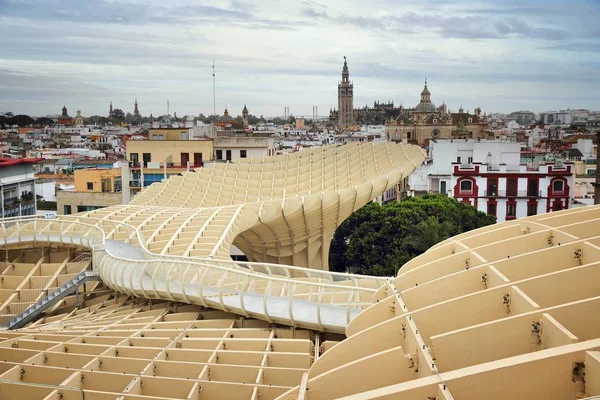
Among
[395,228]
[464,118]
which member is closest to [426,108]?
[464,118]

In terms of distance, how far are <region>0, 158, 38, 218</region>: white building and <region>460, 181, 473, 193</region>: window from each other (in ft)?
132

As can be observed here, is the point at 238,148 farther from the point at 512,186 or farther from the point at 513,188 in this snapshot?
the point at 513,188

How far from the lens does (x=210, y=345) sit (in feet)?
63.4

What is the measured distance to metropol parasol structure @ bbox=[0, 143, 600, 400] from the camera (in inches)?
455

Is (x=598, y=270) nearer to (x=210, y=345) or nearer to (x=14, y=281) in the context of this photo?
(x=210, y=345)

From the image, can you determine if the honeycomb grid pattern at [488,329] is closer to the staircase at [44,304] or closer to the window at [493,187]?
the staircase at [44,304]

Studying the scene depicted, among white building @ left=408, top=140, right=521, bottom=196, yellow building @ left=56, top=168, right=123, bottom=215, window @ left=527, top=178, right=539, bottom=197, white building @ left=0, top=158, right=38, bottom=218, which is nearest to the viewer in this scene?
white building @ left=0, top=158, right=38, bottom=218

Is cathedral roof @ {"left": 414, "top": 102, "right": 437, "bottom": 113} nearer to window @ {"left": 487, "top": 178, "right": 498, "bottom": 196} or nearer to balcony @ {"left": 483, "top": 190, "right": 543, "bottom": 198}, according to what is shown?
window @ {"left": 487, "top": 178, "right": 498, "bottom": 196}

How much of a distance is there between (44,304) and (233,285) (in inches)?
333

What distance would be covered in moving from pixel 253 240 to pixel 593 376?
38.5 m

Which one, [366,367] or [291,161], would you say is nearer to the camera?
[366,367]

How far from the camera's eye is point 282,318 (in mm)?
21172

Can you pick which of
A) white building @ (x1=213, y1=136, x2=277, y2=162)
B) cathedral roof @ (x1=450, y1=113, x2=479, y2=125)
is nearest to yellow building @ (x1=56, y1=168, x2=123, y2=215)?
white building @ (x1=213, y1=136, x2=277, y2=162)

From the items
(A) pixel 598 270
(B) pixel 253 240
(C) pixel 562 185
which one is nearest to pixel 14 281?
(B) pixel 253 240
